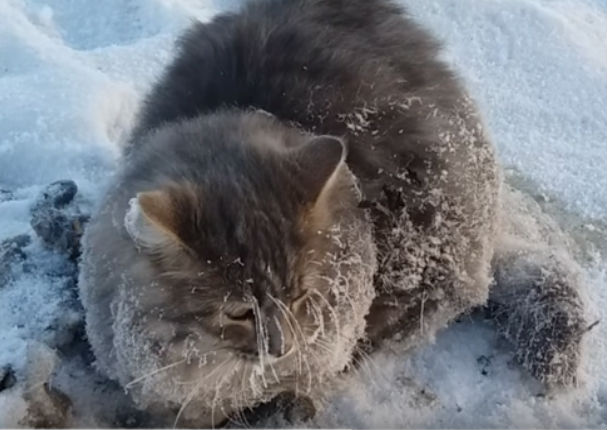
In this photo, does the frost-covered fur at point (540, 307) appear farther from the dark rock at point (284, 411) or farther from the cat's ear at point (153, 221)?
the cat's ear at point (153, 221)

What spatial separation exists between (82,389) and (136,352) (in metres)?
0.49

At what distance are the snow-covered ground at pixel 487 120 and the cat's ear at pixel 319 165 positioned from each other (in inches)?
29.4

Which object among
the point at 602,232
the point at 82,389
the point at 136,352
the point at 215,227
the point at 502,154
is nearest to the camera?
the point at 215,227

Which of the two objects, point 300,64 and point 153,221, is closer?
point 153,221

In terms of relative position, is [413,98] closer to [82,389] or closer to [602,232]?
[602,232]

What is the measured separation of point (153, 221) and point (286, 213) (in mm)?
285

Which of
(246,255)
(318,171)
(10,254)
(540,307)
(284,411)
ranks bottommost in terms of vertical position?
(10,254)

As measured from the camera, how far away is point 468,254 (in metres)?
2.32

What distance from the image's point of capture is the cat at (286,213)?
5.70 ft

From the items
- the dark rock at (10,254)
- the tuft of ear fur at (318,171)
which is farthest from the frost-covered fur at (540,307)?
the dark rock at (10,254)

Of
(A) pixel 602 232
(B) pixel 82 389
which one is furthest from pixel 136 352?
(A) pixel 602 232

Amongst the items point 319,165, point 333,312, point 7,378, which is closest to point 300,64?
point 319,165

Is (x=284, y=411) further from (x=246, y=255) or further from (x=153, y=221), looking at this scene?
(x=153, y=221)

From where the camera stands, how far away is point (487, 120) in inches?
126
